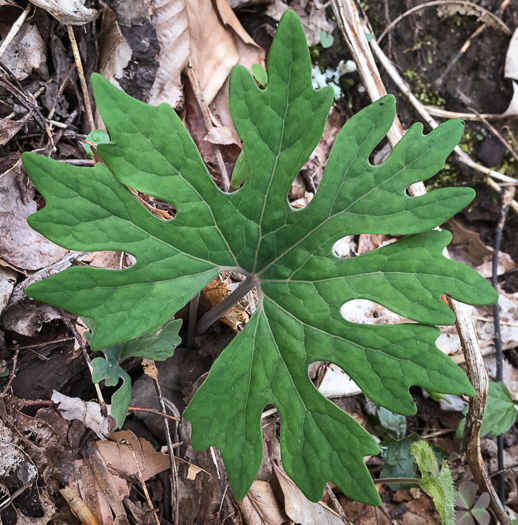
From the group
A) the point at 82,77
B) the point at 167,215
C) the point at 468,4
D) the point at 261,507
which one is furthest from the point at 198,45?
the point at 261,507

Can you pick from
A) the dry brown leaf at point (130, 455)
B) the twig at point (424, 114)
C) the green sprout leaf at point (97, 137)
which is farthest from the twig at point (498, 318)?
the green sprout leaf at point (97, 137)

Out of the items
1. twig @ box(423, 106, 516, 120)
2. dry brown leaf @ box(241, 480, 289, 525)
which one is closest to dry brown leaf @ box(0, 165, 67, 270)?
dry brown leaf @ box(241, 480, 289, 525)

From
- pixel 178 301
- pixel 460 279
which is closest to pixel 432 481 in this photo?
pixel 460 279

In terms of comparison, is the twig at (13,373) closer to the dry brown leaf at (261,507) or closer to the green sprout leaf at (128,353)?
Result: the green sprout leaf at (128,353)

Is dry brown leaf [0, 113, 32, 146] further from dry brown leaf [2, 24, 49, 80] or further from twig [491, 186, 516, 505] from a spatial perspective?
twig [491, 186, 516, 505]

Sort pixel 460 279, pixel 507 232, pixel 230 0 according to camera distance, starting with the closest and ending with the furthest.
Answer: pixel 460 279, pixel 230 0, pixel 507 232

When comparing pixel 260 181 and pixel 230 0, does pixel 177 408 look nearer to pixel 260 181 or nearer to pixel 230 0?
pixel 260 181

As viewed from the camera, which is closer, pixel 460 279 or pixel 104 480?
pixel 460 279

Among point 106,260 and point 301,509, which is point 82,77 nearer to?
point 106,260
